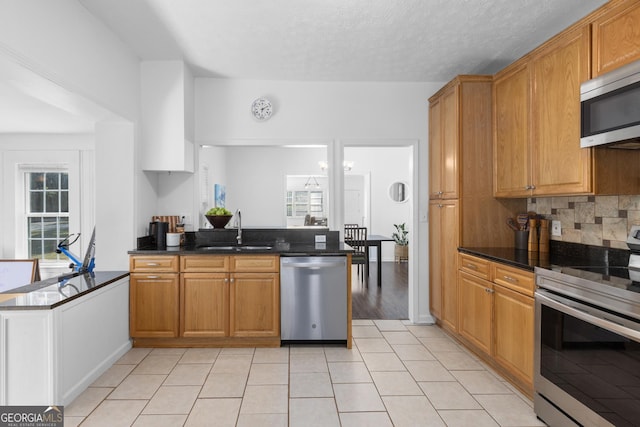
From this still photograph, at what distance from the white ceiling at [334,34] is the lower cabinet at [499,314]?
1.78 metres

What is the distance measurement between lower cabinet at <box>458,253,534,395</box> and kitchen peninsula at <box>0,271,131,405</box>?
282 cm

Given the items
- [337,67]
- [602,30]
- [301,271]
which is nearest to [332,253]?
[301,271]

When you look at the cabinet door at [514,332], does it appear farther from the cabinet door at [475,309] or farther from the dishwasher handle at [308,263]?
the dishwasher handle at [308,263]

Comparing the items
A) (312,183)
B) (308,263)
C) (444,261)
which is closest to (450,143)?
(444,261)

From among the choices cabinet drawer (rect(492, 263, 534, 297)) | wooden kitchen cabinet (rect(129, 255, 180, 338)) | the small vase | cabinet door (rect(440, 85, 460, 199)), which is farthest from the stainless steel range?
the small vase

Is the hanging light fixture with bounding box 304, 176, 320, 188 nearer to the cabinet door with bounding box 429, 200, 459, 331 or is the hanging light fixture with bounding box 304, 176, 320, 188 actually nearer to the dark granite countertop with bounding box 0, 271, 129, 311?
the cabinet door with bounding box 429, 200, 459, 331

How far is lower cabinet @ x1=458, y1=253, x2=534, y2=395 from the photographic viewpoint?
7.81 feet

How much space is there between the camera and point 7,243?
5.50 m

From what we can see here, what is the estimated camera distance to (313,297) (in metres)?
3.39

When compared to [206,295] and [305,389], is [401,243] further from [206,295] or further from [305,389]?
[305,389]

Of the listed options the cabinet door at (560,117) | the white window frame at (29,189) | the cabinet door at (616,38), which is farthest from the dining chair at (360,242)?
the white window frame at (29,189)

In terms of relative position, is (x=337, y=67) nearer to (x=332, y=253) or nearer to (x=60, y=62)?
(x=332, y=253)

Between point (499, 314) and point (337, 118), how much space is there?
8.04ft

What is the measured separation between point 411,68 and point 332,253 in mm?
1950
